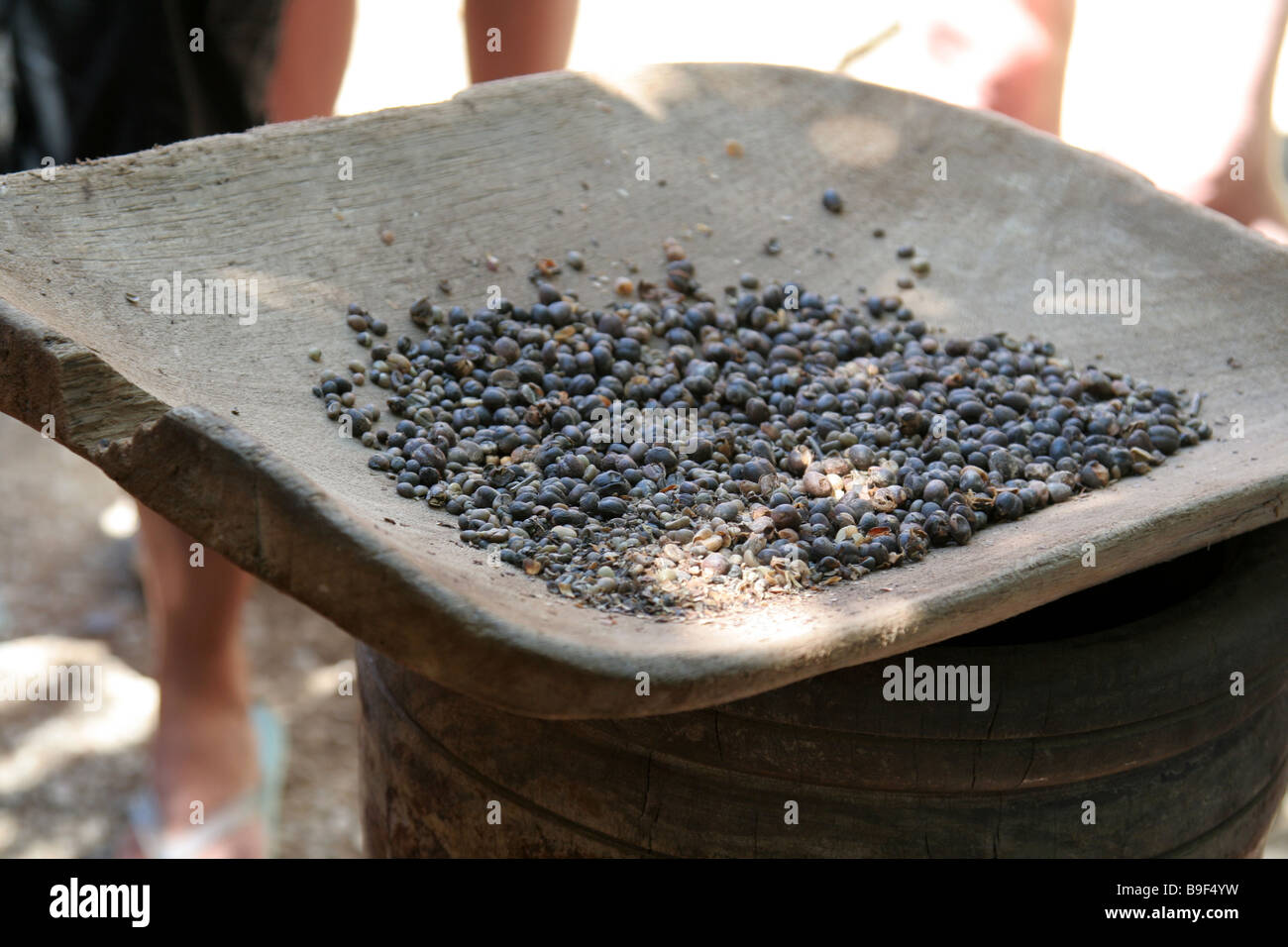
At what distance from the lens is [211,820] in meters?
1.94

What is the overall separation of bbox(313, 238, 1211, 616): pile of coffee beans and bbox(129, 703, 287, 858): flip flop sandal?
95 cm

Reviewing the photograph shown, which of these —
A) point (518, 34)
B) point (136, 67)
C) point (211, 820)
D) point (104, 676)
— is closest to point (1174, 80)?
point (518, 34)

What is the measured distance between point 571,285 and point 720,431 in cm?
36

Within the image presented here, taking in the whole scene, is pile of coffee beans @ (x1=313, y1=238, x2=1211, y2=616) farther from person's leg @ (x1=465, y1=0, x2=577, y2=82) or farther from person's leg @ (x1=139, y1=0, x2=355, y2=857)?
person's leg @ (x1=139, y1=0, x2=355, y2=857)

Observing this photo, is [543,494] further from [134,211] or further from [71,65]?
[71,65]

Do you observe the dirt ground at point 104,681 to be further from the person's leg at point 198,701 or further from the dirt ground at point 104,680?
the person's leg at point 198,701

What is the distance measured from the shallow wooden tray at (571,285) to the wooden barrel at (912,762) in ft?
0.19

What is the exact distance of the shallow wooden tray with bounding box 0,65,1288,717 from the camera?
835 mm

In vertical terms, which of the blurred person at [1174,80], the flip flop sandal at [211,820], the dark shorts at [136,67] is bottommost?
the flip flop sandal at [211,820]

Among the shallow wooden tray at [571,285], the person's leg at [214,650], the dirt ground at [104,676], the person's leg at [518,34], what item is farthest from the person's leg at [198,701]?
the person's leg at [518,34]

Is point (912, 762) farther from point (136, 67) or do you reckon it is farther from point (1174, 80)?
point (1174, 80)

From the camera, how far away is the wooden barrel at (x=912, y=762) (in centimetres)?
94

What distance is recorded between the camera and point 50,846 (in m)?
2.03
